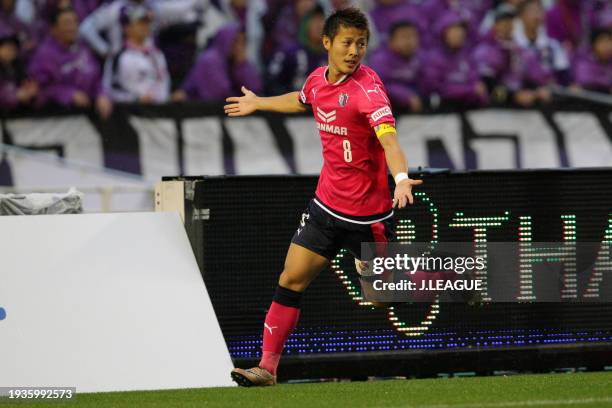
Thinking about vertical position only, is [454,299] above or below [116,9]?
below

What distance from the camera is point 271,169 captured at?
50.1 feet

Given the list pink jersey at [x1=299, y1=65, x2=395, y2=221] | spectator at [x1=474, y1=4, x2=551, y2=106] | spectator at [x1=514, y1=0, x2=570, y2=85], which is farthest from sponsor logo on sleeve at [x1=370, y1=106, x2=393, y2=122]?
spectator at [x1=514, y1=0, x2=570, y2=85]

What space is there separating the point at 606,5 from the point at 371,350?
9.43 m

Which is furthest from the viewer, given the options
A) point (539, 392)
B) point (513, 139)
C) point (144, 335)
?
point (513, 139)

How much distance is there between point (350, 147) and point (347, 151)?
0.03 m

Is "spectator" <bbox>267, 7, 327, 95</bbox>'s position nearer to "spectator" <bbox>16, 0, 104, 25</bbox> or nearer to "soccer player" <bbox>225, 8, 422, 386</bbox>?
"spectator" <bbox>16, 0, 104, 25</bbox>

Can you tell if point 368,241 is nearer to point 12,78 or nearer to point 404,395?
point 404,395

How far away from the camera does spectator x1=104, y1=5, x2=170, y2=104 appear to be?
1495 cm

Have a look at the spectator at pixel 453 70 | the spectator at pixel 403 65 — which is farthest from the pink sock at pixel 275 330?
the spectator at pixel 453 70

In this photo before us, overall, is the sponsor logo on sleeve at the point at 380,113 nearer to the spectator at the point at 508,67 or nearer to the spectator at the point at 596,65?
the spectator at the point at 508,67

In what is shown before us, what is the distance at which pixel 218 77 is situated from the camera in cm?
1509

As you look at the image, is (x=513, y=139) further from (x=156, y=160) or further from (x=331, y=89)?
(x=331, y=89)

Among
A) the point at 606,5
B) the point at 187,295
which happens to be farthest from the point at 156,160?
the point at 187,295

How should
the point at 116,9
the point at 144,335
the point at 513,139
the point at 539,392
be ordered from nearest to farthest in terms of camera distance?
the point at 539,392 → the point at 144,335 → the point at 116,9 → the point at 513,139
